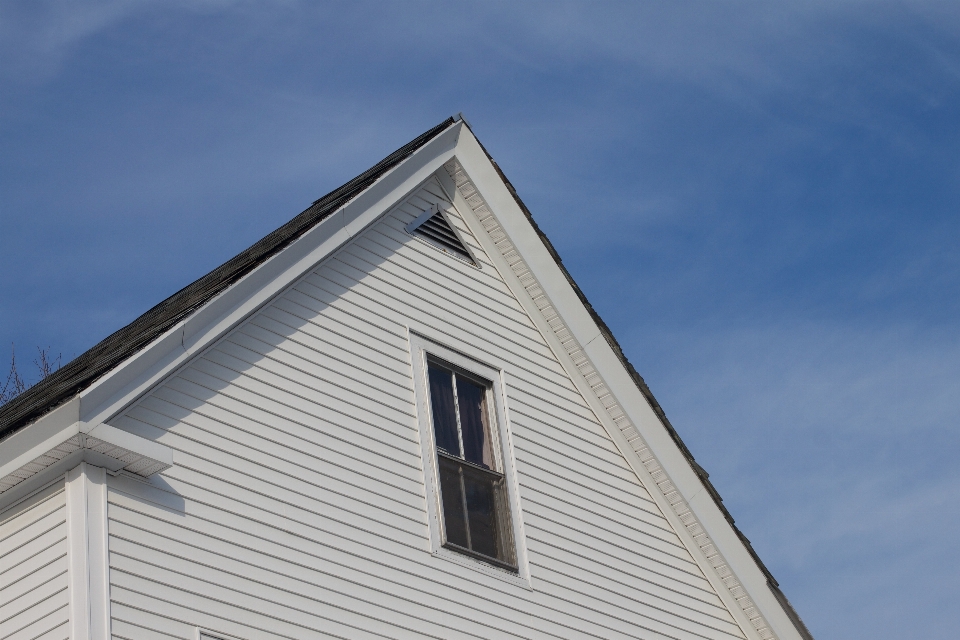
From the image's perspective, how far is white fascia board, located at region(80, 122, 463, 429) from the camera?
7578 millimetres

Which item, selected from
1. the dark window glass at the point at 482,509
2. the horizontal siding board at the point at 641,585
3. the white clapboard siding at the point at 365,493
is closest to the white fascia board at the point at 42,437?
the white clapboard siding at the point at 365,493

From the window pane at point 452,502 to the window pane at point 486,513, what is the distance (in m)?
0.09

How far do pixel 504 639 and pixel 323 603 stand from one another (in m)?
1.76

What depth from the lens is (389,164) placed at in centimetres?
1077

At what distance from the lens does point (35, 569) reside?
7289 mm

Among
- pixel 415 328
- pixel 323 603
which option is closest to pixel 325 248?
pixel 415 328

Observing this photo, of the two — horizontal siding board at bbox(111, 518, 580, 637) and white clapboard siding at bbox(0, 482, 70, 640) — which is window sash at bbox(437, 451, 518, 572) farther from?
white clapboard siding at bbox(0, 482, 70, 640)

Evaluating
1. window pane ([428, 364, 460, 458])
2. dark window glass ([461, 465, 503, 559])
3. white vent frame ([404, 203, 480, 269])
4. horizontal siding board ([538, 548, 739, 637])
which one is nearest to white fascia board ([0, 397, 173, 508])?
window pane ([428, 364, 460, 458])

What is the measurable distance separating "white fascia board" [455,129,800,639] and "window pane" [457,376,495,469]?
4.48 feet

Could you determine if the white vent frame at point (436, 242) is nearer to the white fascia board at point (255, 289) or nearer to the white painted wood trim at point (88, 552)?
the white fascia board at point (255, 289)

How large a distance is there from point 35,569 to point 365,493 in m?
2.57

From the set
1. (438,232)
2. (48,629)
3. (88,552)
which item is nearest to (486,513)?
(438,232)

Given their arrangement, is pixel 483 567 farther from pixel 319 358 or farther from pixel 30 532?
pixel 30 532

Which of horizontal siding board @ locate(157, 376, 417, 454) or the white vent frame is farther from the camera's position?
the white vent frame
